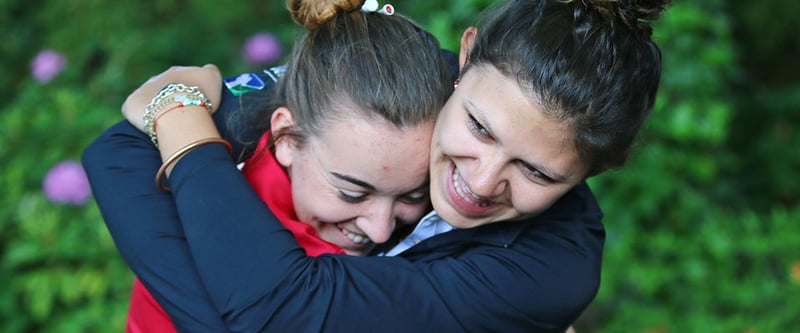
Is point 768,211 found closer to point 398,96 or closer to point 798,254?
point 798,254

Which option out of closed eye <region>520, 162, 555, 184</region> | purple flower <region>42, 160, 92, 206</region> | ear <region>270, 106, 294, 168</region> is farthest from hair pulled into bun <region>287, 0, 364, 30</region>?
purple flower <region>42, 160, 92, 206</region>

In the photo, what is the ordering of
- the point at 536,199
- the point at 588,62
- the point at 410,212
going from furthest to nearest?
the point at 410,212
the point at 536,199
the point at 588,62

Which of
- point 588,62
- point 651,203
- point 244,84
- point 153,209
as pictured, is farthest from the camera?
point 651,203

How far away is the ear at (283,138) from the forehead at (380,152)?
136 mm

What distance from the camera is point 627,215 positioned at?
12.1ft

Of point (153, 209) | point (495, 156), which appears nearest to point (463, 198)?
point (495, 156)

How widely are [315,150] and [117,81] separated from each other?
2541mm

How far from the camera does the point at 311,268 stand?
163 cm

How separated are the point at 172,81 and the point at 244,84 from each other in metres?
0.19

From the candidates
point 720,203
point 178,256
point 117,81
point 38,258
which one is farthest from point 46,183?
point 720,203

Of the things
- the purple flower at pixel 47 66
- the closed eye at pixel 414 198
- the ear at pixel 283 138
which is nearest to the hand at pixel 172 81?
the ear at pixel 283 138

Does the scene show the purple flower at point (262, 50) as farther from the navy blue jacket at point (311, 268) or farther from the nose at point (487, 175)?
the nose at point (487, 175)

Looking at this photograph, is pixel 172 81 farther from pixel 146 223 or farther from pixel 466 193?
pixel 466 193

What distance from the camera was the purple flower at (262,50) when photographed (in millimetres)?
4070
